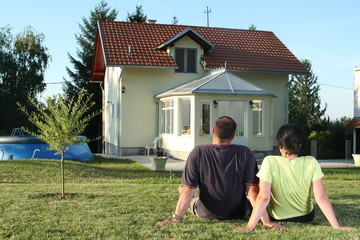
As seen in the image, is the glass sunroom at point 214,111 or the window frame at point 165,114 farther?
the window frame at point 165,114

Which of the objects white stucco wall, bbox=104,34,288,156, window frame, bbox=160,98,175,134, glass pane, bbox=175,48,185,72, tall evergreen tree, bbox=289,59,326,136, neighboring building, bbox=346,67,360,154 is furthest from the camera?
tall evergreen tree, bbox=289,59,326,136

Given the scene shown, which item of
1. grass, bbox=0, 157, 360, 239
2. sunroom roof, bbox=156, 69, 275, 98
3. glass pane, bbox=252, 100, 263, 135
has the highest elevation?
sunroom roof, bbox=156, 69, 275, 98

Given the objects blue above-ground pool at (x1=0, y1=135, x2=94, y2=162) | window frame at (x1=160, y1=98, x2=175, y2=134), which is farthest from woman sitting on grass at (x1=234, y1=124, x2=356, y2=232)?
window frame at (x1=160, y1=98, x2=175, y2=134)

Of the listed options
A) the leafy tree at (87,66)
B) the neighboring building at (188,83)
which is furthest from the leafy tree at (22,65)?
the neighboring building at (188,83)

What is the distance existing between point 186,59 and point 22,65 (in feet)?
67.3

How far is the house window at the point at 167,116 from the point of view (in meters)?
20.0

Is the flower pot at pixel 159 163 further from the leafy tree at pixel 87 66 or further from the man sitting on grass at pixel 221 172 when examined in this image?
the leafy tree at pixel 87 66

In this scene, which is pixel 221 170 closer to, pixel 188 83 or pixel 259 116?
pixel 259 116

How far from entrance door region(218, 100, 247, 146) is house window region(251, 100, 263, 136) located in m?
0.50

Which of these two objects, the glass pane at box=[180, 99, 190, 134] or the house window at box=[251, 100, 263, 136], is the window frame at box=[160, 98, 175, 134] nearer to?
the glass pane at box=[180, 99, 190, 134]

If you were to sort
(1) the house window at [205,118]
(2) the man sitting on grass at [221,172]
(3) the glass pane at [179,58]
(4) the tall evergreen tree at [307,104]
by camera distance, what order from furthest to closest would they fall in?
(4) the tall evergreen tree at [307,104] < (3) the glass pane at [179,58] < (1) the house window at [205,118] < (2) the man sitting on grass at [221,172]

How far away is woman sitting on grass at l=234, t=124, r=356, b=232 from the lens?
4.71 metres

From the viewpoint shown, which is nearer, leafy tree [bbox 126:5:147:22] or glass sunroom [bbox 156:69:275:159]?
glass sunroom [bbox 156:69:275:159]

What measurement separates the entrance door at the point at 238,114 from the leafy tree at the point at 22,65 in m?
22.1
